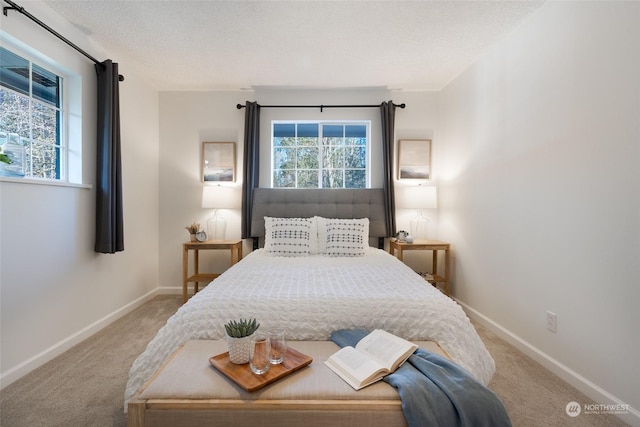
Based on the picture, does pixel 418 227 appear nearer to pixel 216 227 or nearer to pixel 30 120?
pixel 216 227

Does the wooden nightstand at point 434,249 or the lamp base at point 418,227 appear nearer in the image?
the wooden nightstand at point 434,249

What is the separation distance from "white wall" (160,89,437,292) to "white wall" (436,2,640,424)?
88 cm

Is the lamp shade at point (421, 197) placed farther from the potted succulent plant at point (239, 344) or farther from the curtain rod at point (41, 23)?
the curtain rod at point (41, 23)

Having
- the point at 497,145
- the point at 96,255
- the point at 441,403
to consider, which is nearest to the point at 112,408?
the point at 96,255

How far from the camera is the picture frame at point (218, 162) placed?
12.3 ft

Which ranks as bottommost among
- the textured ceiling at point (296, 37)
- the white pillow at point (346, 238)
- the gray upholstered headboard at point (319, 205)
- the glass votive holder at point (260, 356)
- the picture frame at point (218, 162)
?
the glass votive holder at point (260, 356)

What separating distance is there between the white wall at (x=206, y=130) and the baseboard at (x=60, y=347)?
78 centimetres

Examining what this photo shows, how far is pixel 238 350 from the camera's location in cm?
131

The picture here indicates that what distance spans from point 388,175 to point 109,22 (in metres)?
3.07

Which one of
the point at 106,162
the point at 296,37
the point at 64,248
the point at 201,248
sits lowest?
the point at 201,248

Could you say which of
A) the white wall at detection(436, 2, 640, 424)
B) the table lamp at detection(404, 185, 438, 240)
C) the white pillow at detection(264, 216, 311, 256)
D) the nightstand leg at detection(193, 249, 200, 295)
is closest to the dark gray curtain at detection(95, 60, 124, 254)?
the nightstand leg at detection(193, 249, 200, 295)

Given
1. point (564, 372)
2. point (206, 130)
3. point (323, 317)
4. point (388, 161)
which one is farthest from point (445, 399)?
point (206, 130)

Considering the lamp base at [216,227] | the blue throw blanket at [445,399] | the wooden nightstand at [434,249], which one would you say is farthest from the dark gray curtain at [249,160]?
the blue throw blanket at [445,399]

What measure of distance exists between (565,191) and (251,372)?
2267mm
